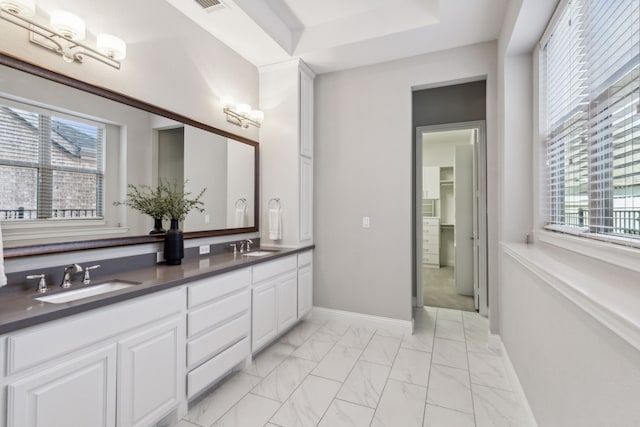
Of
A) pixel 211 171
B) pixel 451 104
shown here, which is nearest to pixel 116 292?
pixel 211 171

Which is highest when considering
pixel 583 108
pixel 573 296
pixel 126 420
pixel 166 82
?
pixel 166 82

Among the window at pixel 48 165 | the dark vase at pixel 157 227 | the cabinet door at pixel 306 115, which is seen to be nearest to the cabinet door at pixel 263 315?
the dark vase at pixel 157 227

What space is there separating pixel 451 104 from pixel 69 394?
4.07 meters

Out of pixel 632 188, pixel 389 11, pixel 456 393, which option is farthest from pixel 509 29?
pixel 456 393

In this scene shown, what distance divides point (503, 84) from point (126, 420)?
327cm

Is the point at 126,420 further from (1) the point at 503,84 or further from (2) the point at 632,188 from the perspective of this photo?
(1) the point at 503,84

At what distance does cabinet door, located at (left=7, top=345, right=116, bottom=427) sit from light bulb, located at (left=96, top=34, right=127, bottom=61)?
163 centimetres

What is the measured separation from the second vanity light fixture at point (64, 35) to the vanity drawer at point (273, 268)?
165 centimetres

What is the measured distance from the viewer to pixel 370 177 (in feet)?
10.4

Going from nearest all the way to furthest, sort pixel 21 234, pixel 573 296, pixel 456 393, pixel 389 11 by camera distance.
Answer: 1. pixel 573 296
2. pixel 21 234
3. pixel 456 393
4. pixel 389 11

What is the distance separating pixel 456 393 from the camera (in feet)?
6.56

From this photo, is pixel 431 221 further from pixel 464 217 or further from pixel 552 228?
pixel 552 228

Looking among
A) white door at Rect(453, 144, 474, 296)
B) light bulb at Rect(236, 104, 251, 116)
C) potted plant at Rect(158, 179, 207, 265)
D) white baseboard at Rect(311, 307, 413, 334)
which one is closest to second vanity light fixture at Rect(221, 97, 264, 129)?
light bulb at Rect(236, 104, 251, 116)

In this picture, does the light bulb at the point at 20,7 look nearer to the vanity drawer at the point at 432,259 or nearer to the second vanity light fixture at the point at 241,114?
the second vanity light fixture at the point at 241,114
